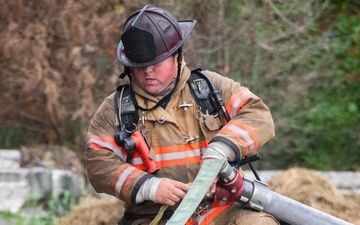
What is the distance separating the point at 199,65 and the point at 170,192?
426cm

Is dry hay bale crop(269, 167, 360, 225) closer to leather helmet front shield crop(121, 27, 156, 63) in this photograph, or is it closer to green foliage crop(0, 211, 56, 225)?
leather helmet front shield crop(121, 27, 156, 63)

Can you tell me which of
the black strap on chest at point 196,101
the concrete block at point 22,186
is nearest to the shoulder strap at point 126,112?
the black strap on chest at point 196,101

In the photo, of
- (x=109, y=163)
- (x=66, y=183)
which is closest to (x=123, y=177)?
(x=109, y=163)

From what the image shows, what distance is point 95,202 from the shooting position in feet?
21.2

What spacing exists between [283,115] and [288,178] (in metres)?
3.22

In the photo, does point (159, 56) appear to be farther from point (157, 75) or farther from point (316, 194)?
point (316, 194)

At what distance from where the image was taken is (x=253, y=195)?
15.2ft

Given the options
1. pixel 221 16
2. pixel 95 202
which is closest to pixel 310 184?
pixel 95 202

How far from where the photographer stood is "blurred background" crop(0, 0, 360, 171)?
28.2ft

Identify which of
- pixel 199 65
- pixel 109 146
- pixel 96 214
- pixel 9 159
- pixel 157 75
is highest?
pixel 157 75

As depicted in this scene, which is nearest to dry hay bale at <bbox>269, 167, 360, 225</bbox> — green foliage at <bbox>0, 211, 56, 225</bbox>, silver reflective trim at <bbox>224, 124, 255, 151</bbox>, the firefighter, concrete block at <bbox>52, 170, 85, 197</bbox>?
the firefighter

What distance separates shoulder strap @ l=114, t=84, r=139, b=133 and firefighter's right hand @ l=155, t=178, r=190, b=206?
390mm

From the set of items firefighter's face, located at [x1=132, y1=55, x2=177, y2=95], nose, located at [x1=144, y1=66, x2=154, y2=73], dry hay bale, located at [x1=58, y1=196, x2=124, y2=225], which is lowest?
dry hay bale, located at [x1=58, y1=196, x2=124, y2=225]

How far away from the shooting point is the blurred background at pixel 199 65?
861 cm
